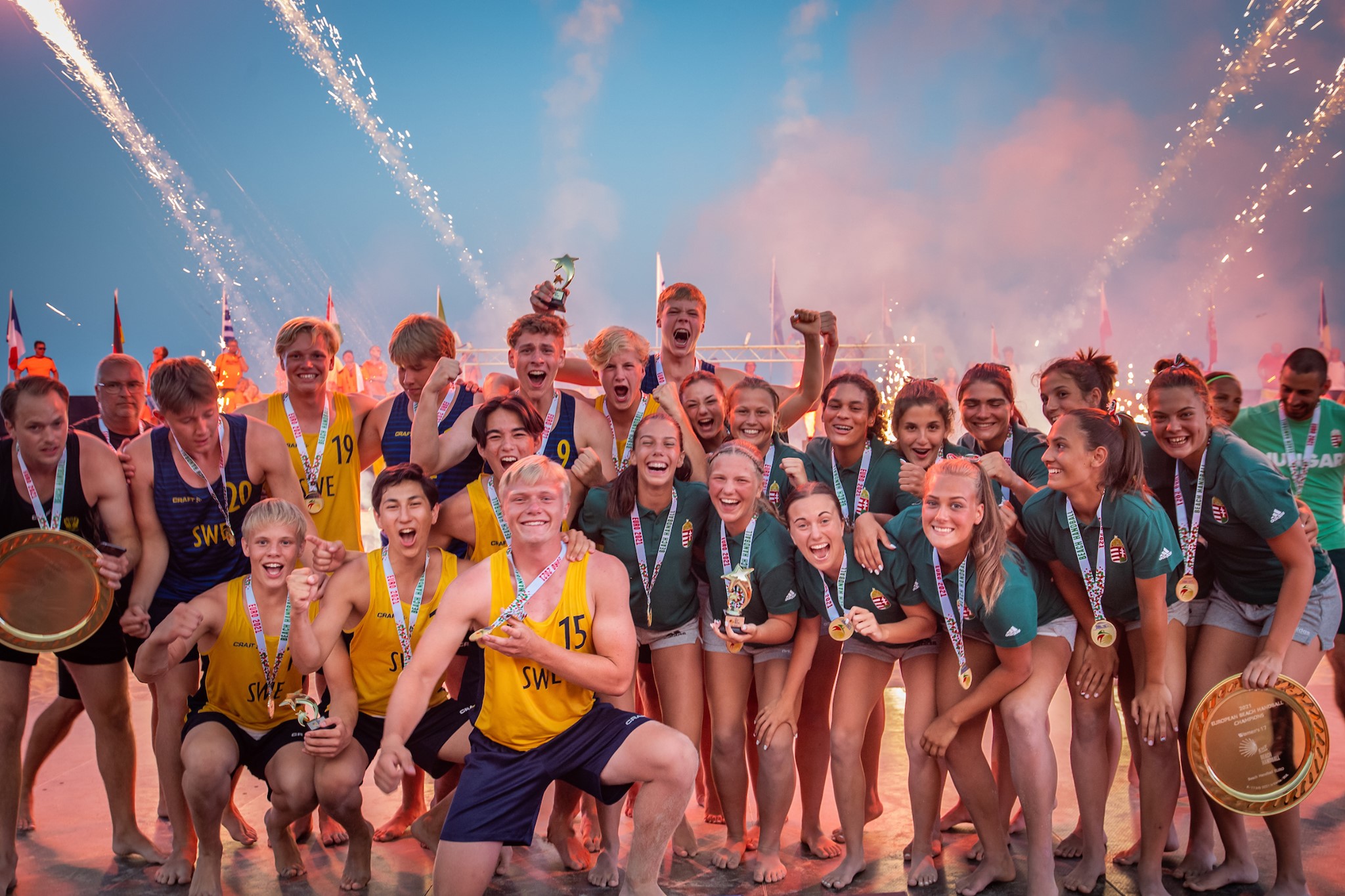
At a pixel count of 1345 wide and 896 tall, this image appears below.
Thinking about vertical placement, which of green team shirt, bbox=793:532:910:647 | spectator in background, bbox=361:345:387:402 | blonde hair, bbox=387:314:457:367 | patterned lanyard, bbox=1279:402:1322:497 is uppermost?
spectator in background, bbox=361:345:387:402

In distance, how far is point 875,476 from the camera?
445 centimetres

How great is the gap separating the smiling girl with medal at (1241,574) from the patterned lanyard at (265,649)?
389 centimetres

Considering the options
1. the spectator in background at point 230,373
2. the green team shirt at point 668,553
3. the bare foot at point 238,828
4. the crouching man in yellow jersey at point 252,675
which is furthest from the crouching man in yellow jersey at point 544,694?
the spectator in background at point 230,373

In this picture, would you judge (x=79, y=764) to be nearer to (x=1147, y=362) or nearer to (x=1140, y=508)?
(x=1140, y=508)

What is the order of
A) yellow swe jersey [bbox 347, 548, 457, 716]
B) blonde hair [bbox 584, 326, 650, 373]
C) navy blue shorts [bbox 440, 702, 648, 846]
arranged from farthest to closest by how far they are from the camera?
blonde hair [bbox 584, 326, 650, 373] < yellow swe jersey [bbox 347, 548, 457, 716] < navy blue shorts [bbox 440, 702, 648, 846]

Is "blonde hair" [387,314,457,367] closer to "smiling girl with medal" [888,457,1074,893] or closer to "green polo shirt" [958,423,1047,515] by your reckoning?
"smiling girl with medal" [888,457,1074,893]

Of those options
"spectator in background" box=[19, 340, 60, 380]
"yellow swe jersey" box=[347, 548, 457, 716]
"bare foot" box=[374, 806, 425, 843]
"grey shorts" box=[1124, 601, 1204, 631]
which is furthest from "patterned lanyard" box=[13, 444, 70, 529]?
"spectator in background" box=[19, 340, 60, 380]

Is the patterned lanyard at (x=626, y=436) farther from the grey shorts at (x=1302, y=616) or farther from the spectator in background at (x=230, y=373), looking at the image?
the spectator in background at (x=230, y=373)

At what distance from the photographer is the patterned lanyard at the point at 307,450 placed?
4824 millimetres

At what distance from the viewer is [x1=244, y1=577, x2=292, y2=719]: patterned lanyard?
3949mm

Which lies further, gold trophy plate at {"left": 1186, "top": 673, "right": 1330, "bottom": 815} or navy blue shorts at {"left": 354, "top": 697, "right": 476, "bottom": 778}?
navy blue shorts at {"left": 354, "top": 697, "right": 476, "bottom": 778}

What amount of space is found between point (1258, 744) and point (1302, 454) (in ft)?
6.17

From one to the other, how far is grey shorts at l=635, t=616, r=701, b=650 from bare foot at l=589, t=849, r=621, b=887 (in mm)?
920

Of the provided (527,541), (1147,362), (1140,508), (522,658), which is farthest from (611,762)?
(1147,362)
